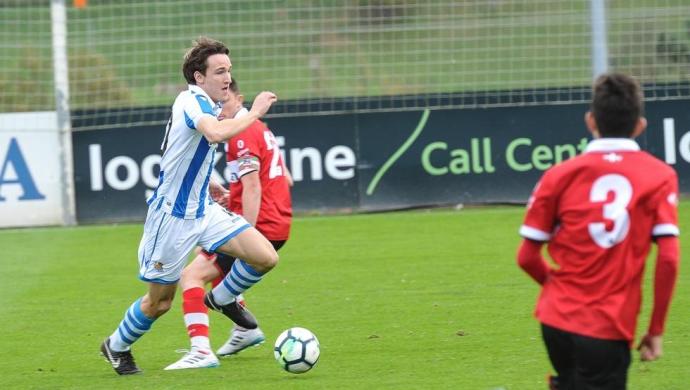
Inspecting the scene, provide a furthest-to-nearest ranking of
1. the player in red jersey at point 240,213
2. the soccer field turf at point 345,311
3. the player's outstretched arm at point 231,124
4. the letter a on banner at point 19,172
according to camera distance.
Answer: the letter a on banner at point 19,172 < the player in red jersey at point 240,213 < the soccer field turf at point 345,311 < the player's outstretched arm at point 231,124

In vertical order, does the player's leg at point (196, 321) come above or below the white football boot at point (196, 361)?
above

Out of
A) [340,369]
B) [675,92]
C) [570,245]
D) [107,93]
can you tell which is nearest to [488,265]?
[340,369]

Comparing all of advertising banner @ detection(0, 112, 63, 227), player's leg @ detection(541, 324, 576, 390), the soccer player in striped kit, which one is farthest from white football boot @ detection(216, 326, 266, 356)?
advertising banner @ detection(0, 112, 63, 227)

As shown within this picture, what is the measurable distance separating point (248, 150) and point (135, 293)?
2750 mm

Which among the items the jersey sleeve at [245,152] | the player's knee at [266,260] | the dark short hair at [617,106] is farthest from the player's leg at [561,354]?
the jersey sleeve at [245,152]

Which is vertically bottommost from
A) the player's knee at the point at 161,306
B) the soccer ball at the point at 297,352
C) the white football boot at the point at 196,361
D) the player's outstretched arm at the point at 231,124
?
the white football boot at the point at 196,361

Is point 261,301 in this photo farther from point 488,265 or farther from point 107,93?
point 107,93

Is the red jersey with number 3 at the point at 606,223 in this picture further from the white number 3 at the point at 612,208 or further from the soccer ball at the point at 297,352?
the soccer ball at the point at 297,352

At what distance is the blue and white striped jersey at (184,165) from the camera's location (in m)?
6.48

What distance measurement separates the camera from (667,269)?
4082mm

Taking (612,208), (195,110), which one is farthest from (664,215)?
(195,110)

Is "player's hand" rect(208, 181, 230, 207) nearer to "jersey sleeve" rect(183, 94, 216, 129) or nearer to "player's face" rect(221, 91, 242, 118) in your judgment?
"player's face" rect(221, 91, 242, 118)

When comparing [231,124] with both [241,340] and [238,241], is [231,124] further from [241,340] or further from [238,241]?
[241,340]

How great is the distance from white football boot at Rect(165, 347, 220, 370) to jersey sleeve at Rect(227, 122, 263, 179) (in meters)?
1.14
